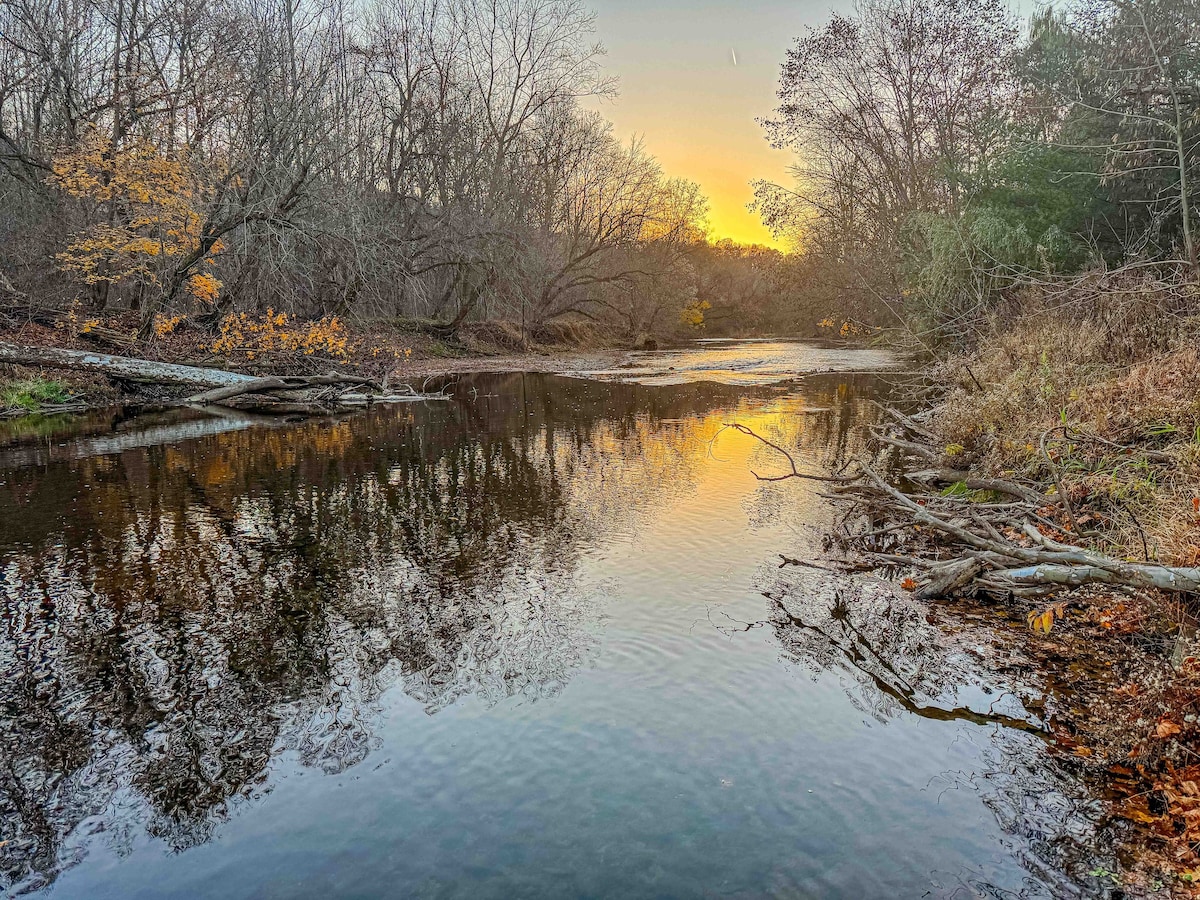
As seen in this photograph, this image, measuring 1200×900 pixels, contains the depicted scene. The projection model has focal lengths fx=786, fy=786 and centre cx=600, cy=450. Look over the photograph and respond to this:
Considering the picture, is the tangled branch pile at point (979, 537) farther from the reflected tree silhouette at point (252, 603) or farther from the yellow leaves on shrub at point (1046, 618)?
the reflected tree silhouette at point (252, 603)

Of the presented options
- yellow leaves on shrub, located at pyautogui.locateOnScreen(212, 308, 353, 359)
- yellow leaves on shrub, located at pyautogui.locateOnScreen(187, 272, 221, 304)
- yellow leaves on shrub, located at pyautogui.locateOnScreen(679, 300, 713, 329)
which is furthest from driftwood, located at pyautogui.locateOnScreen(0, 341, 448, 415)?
Result: yellow leaves on shrub, located at pyautogui.locateOnScreen(679, 300, 713, 329)

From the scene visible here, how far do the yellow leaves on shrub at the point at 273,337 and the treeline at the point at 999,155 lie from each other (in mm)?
15244

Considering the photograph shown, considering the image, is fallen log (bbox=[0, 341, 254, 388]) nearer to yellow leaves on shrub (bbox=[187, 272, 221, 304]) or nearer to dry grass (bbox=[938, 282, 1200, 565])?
yellow leaves on shrub (bbox=[187, 272, 221, 304])

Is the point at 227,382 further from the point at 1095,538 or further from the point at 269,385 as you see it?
the point at 1095,538

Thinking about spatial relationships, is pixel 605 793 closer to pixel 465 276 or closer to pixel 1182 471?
pixel 1182 471

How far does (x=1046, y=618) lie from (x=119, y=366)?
768 inches

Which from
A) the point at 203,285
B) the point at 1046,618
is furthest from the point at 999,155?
the point at 203,285

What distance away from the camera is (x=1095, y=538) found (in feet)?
20.9

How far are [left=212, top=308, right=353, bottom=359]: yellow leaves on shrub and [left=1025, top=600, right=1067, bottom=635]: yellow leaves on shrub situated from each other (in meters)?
19.2

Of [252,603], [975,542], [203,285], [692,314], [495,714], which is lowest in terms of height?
[495,714]

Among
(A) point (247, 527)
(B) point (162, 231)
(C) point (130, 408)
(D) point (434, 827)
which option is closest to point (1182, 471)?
(D) point (434, 827)

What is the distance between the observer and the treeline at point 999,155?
1261 cm

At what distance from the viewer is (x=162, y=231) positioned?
1955 cm

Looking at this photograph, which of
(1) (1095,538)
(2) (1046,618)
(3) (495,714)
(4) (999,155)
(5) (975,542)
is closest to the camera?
(3) (495,714)
